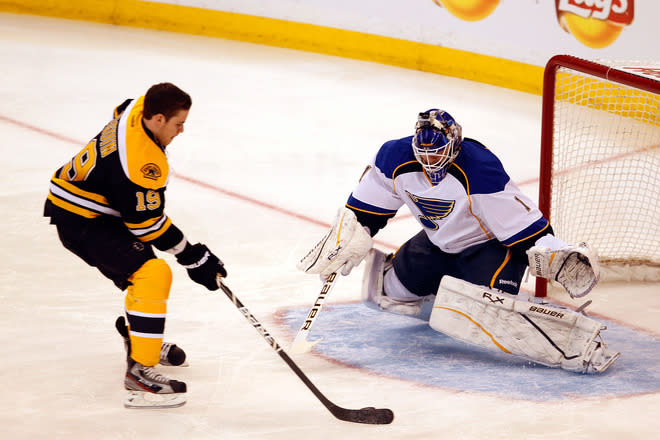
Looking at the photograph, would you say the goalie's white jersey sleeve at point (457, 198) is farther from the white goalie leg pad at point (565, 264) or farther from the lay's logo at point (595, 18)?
the lay's logo at point (595, 18)

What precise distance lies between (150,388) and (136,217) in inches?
19.6

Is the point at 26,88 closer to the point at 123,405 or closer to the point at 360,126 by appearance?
the point at 360,126

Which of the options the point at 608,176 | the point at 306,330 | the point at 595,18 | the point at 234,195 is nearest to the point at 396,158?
the point at 306,330

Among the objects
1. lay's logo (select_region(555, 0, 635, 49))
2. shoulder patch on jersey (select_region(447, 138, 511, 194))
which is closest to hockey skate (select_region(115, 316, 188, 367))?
shoulder patch on jersey (select_region(447, 138, 511, 194))

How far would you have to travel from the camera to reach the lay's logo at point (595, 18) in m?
6.25

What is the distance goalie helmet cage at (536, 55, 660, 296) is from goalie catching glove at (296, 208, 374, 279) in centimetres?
95

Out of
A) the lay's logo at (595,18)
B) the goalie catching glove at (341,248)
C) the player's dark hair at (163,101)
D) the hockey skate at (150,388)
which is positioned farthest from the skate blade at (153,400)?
the lay's logo at (595,18)

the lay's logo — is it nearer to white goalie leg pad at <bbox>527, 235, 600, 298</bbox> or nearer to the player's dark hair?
white goalie leg pad at <bbox>527, 235, 600, 298</bbox>

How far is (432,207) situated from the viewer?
3322mm

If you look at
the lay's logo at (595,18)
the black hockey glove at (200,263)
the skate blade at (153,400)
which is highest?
the lay's logo at (595,18)

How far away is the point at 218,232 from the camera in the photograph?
14.9ft

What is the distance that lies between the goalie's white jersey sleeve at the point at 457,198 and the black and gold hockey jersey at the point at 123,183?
0.78m

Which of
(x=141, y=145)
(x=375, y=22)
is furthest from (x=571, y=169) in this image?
(x=375, y=22)

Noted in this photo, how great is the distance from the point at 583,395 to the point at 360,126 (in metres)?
3.70
